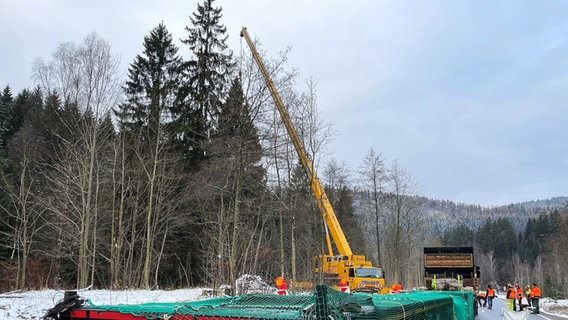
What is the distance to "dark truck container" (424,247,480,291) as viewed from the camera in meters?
25.8

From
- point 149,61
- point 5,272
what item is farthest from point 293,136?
point 5,272

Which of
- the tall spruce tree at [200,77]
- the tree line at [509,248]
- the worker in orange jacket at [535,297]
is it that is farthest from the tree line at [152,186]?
the tree line at [509,248]

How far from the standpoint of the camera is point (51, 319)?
4168mm

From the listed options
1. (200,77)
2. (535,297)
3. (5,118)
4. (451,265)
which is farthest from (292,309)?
(5,118)

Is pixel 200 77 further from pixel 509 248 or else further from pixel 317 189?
pixel 509 248

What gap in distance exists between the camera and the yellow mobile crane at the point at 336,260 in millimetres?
24281

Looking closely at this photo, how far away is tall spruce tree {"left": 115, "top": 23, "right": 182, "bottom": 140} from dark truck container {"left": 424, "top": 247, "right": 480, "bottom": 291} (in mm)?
20321

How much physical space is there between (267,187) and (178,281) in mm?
13186

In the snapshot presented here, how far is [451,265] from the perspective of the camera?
2619 cm

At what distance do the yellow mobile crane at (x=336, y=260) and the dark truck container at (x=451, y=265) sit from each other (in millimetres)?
Result: 3166

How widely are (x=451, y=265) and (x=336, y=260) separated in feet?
21.6

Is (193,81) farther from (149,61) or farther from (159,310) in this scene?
(159,310)

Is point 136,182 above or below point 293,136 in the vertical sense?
below

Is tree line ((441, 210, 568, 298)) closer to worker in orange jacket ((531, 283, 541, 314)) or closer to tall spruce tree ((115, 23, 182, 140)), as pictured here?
worker in orange jacket ((531, 283, 541, 314))
